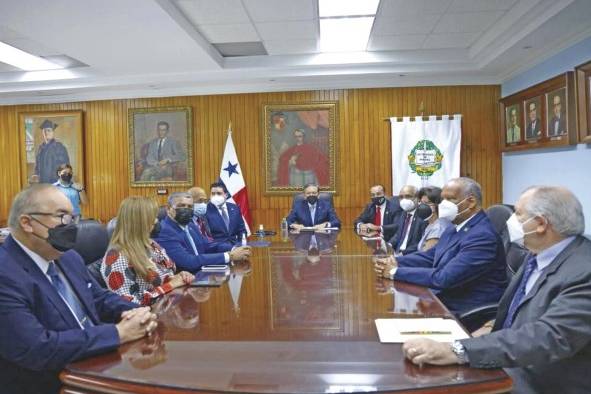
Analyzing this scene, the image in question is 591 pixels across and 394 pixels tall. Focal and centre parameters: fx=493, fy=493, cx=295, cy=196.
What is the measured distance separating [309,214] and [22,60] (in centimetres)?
473

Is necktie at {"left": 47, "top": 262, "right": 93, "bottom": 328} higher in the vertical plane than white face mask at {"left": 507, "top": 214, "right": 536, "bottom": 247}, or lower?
lower

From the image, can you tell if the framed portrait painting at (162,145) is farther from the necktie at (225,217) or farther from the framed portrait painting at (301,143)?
the necktie at (225,217)

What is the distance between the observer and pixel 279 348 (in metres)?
1.66

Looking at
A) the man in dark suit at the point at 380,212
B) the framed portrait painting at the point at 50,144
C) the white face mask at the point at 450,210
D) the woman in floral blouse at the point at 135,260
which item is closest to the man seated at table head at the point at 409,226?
the man in dark suit at the point at 380,212

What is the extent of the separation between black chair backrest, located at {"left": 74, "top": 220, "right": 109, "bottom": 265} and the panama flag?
14.1 ft

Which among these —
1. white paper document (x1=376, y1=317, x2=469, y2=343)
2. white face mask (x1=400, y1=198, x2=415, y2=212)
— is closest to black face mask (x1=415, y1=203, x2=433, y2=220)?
white face mask (x1=400, y1=198, x2=415, y2=212)

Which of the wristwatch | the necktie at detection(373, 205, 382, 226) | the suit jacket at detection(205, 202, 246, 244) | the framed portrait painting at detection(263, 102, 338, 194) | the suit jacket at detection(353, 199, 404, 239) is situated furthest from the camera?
the framed portrait painting at detection(263, 102, 338, 194)

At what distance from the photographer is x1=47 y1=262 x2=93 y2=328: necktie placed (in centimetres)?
183

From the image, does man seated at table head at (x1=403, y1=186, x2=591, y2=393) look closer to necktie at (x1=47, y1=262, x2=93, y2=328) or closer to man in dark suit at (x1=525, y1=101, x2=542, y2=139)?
necktie at (x1=47, y1=262, x2=93, y2=328)

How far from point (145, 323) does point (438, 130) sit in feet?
21.5

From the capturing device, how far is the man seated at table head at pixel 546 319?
1510 mm

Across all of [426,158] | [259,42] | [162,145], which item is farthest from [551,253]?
[162,145]

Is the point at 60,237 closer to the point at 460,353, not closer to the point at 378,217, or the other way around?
the point at 460,353

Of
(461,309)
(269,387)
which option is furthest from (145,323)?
(461,309)
